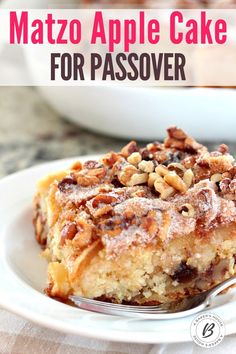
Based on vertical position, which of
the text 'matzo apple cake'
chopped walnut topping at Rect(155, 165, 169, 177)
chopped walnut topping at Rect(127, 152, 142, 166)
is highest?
chopped walnut topping at Rect(127, 152, 142, 166)

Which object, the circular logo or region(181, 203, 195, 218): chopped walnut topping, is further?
region(181, 203, 195, 218): chopped walnut topping

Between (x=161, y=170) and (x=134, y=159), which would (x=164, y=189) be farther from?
(x=134, y=159)

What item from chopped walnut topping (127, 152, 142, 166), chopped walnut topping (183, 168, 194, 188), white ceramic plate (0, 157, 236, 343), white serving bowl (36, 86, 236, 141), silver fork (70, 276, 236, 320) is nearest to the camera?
white ceramic plate (0, 157, 236, 343)

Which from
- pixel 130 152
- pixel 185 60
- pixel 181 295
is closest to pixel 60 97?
pixel 185 60

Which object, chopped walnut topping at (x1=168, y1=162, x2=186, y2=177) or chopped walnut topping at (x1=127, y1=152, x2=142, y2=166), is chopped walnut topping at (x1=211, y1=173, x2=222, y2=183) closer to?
chopped walnut topping at (x1=168, y1=162, x2=186, y2=177)

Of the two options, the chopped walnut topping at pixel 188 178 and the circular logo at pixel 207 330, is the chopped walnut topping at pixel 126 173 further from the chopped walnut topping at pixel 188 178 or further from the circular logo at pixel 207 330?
the circular logo at pixel 207 330

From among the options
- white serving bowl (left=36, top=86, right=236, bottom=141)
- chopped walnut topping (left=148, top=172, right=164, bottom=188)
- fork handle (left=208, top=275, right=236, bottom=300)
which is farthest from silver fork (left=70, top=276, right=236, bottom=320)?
white serving bowl (left=36, top=86, right=236, bottom=141)
